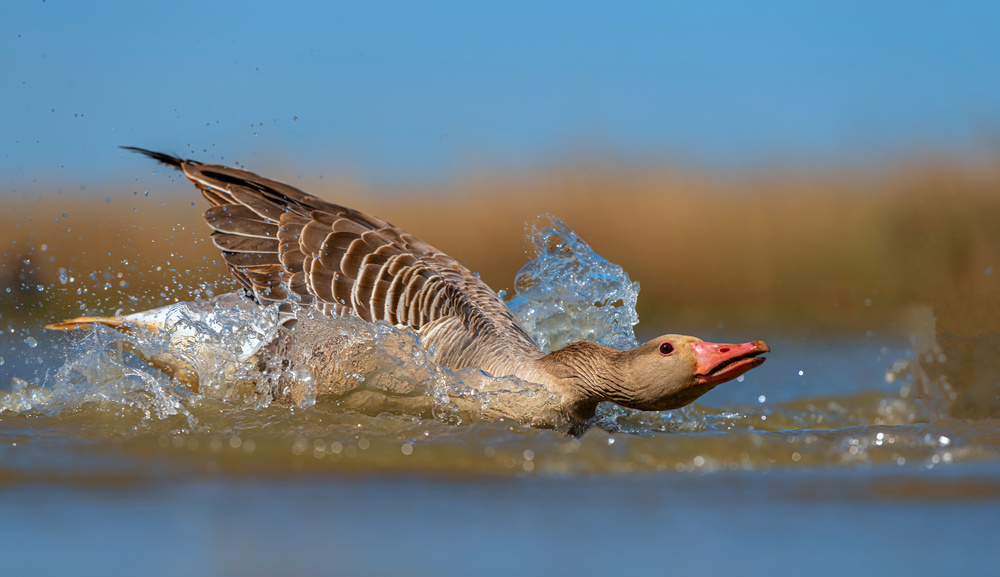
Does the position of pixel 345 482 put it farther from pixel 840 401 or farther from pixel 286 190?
pixel 840 401

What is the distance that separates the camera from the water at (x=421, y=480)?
9.57 ft

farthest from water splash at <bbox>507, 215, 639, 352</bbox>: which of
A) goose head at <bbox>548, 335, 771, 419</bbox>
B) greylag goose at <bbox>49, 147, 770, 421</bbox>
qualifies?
goose head at <bbox>548, 335, 771, 419</bbox>

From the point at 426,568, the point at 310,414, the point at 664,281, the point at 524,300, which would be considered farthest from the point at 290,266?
the point at 664,281

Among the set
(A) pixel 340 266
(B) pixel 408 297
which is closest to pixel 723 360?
(B) pixel 408 297

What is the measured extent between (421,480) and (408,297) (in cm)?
209

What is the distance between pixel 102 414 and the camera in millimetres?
4949

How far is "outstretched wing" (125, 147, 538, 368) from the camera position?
5676mm

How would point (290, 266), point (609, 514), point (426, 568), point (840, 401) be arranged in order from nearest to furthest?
point (426, 568) → point (609, 514) → point (290, 266) → point (840, 401)

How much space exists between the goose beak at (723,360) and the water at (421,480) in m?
0.34

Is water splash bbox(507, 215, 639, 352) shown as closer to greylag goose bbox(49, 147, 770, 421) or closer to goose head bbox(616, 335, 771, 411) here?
greylag goose bbox(49, 147, 770, 421)

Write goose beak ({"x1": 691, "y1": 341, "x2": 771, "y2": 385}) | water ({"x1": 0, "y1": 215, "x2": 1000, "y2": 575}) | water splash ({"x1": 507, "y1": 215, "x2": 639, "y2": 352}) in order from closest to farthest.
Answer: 1. water ({"x1": 0, "y1": 215, "x2": 1000, "y2": 575})
2. goose beak ({"x1": 691, "y1": 341, "x2": 771, "y2": 385})
3. water splash ({"x1": 507, "y1": 215, "x2": 639, "y2": 352})

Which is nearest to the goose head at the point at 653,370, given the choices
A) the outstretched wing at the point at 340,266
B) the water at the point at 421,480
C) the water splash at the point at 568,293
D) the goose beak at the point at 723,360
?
the goose beak at the point at 723,360

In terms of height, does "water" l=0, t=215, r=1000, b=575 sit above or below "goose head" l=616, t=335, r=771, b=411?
below

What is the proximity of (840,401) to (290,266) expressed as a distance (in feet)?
15.3
